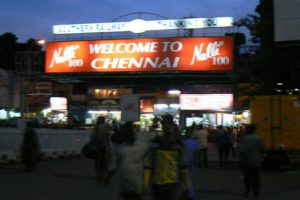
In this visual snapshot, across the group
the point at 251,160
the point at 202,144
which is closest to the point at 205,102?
the point at 202,144

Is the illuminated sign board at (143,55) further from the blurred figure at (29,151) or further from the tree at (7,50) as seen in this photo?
the tree at (7,50)

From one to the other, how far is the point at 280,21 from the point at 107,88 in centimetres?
2562

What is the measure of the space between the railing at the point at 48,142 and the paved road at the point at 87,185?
1223mm

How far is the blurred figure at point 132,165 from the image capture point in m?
8.38

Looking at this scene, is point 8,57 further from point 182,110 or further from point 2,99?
point 2,99

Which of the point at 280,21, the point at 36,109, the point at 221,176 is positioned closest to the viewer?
the point at 221,176

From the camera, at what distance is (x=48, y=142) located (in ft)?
89.0

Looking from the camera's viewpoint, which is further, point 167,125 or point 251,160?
point 251,160

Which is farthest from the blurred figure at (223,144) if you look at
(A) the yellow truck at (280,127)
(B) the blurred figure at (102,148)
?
(B) the blurred figure at (102,148)

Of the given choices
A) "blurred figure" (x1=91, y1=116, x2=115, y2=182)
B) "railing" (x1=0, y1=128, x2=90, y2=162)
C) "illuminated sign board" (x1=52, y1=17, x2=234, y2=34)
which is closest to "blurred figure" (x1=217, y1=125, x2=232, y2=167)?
"railing" (x1=0, y1=128, x2=90, y2=162)

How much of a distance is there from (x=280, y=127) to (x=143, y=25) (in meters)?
26.7

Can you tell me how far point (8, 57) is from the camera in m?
82.2

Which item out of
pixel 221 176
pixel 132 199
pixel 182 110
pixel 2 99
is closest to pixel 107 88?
pixel 182 110

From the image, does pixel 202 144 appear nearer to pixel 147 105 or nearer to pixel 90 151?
pixel 90 151
